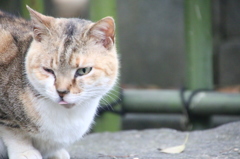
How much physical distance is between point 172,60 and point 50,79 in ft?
13.3

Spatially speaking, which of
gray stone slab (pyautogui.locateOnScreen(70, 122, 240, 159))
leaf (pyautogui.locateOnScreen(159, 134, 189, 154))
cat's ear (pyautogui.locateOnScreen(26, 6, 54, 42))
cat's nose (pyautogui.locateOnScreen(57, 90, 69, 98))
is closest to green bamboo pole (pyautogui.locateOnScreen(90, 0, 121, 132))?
gray stone slab (pyautogui.locateOnScreen(70, 122, 240, 159))

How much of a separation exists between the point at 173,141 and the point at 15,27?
5.55ft

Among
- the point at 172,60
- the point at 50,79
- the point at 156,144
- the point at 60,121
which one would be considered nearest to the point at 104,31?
the point at 50,79

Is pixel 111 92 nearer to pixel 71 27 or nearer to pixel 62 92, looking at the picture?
pixel 71 27

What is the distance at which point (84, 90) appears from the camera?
3057mm

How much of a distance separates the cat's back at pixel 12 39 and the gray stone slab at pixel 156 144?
3.14 feet

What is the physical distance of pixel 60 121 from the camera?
3.25m

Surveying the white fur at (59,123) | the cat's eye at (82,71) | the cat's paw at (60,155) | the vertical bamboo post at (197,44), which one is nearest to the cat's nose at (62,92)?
the cat's eye at (82,71)

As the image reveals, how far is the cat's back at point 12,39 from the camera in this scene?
3.40 metres

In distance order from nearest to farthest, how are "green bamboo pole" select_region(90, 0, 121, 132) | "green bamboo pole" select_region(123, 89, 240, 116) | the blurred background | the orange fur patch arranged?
the orange fur patch < "green bamboo pole" select_region(90, 0, 121, 132) < "green bamboo pole" select_region(123, 89, 240, 116) < the blurred background

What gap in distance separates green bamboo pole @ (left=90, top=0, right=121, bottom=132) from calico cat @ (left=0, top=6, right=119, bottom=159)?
1.40 metres

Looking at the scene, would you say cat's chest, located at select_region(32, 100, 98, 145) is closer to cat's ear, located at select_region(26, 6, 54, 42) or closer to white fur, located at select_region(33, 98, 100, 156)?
white fur, located at select_region(33, 98, 100, 156)

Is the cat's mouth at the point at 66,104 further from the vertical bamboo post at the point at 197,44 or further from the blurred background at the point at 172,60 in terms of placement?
the vertical bamboo post at the point at 197,44

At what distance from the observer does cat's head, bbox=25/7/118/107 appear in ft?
9.87
